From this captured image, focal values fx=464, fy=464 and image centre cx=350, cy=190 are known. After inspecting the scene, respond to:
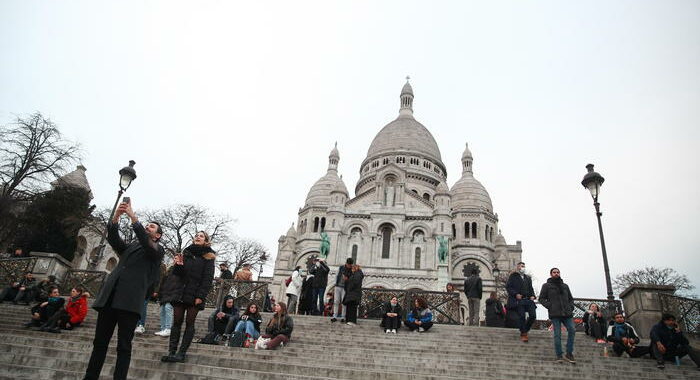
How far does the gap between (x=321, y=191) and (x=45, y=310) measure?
39.7 metres

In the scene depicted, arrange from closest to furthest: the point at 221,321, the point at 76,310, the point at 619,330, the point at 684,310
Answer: the point at 619,330 → the point at 221,321 → the point at 76,310 → the point at 684,310

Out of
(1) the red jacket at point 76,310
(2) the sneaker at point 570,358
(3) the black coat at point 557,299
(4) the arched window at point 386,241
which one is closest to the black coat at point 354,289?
(3) the black coat at point 557,299

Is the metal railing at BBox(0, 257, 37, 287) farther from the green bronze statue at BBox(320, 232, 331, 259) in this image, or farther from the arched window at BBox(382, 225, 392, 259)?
the arched window at BBox(382, 225, 392, 259)

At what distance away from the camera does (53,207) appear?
21859 mm

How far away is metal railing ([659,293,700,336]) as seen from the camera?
34.9ft

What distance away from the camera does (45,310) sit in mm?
9914

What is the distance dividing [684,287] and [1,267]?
149ft

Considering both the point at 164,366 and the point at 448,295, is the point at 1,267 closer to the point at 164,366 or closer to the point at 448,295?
the point at 164,366

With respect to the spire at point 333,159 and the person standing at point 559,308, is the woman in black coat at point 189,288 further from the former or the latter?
the spire at point 333,159

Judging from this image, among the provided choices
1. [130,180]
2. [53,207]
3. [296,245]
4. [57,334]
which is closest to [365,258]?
[296,245]

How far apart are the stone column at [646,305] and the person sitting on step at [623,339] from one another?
1.55 metres

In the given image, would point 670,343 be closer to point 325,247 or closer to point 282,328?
point 282,328

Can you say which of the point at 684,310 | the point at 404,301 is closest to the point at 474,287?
the point at 404,301

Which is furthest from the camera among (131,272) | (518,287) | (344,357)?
(518,287)
